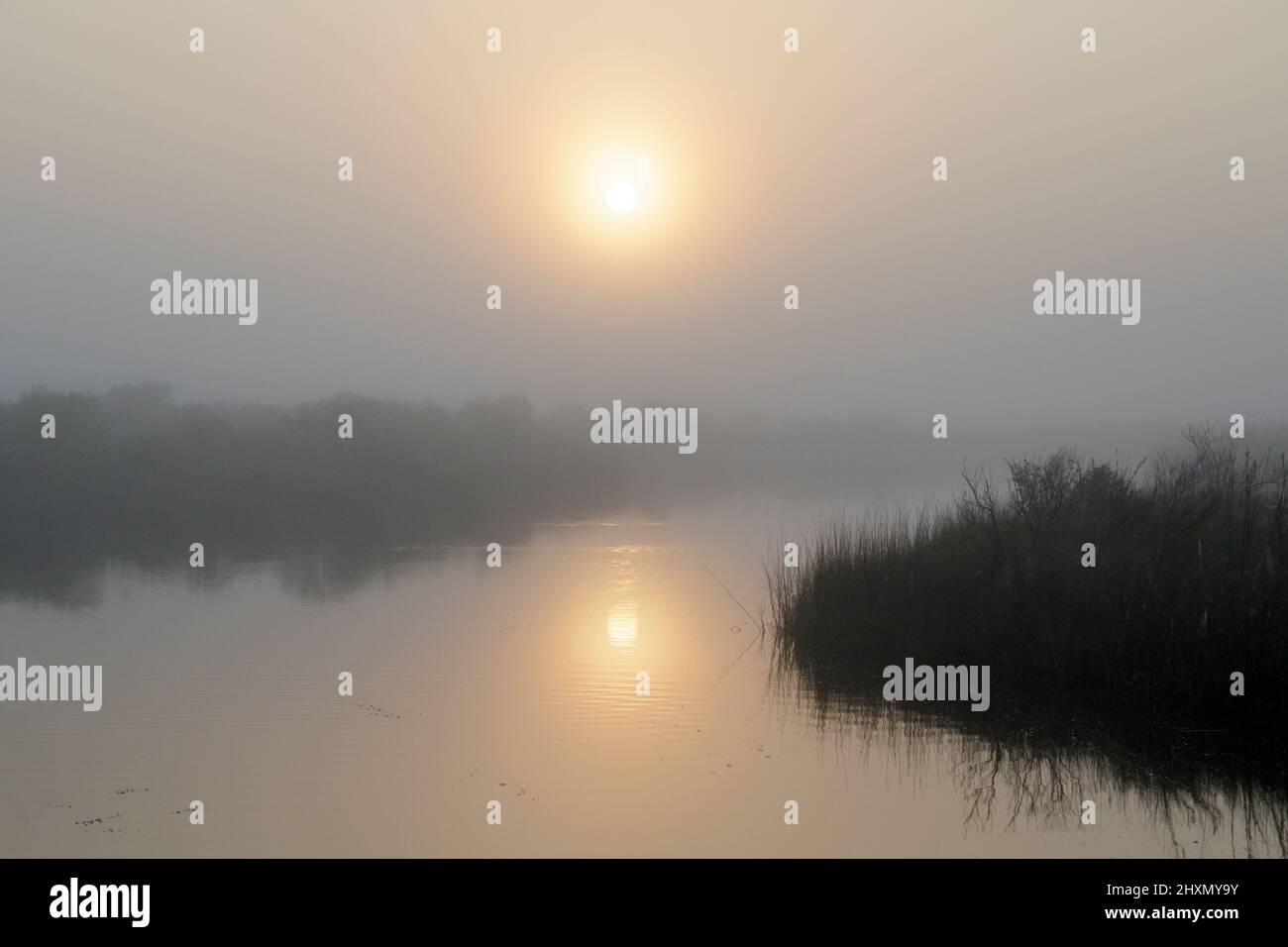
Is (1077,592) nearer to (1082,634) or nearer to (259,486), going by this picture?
(1082,634)

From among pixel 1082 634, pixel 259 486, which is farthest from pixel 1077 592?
pixel 259 486

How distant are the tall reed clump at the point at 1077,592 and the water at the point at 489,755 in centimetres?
110

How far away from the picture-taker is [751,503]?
41.7 m

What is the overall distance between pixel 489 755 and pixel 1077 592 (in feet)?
17.1

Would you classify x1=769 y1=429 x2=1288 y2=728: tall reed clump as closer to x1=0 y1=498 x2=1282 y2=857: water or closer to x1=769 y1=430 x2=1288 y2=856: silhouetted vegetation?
x1=769 y1=430 x2=1288 y2=856: silhouetted vegetation

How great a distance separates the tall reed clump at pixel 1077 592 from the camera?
30.0 feet

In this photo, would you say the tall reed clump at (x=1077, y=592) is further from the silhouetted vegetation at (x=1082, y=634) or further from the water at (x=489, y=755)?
the water at (x=489, y=755)

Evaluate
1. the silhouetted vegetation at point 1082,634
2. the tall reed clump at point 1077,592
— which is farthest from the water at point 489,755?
the tall reed clump at point 1077,592

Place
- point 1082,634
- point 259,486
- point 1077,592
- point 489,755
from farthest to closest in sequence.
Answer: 1. point 259,486
2. point 1077,592
3. point 1082,634
4. point 489,755

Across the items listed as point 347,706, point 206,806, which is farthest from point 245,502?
point 206,806

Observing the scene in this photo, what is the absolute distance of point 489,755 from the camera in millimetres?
8750

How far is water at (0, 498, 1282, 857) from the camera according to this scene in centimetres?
690
